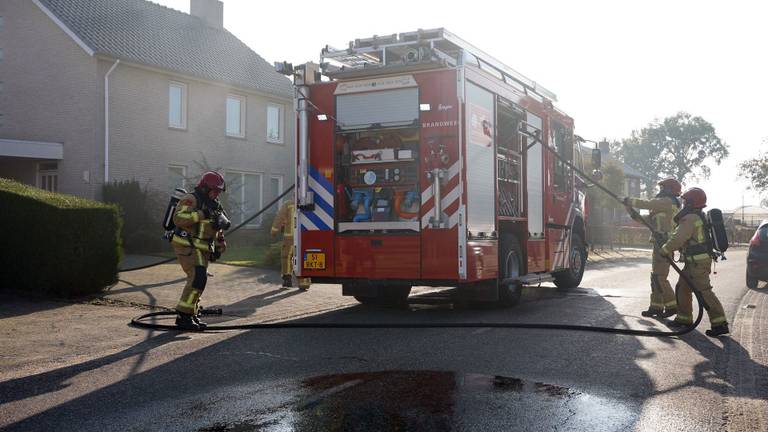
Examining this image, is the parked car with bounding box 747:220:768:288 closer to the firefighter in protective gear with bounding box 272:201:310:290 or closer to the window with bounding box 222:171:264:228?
the firefighter in protective gear with bounding box 272:201:310:290

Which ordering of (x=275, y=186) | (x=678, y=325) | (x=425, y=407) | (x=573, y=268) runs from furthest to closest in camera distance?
(x=275, y=186) → (x=573, y=268) → (x=678, y=325) → (x=425, y=407)

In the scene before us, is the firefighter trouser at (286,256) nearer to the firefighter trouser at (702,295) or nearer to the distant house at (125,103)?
the firefighter trouser at (702,295)

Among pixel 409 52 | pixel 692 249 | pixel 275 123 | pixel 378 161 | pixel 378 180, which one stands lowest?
pixel 692 249

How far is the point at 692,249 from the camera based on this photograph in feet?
29.0

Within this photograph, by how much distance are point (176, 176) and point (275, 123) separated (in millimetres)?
5017

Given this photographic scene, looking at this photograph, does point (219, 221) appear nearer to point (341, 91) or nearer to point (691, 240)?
point (341, 91)

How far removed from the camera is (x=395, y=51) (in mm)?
10055

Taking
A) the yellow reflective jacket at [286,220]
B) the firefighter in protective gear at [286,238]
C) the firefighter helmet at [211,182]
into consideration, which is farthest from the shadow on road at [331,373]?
the yellow reflective jacket at [286,220]

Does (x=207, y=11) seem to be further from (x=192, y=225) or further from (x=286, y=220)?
(x=192, y=225)

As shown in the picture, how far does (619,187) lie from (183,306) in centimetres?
2906

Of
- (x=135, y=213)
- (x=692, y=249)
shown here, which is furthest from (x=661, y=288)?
(x=135, y=213)

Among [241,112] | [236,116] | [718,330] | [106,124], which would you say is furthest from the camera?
[241,112]

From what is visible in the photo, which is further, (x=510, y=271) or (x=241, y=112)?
(x=241, y=112)

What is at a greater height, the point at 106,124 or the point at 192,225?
the point at 106,124
